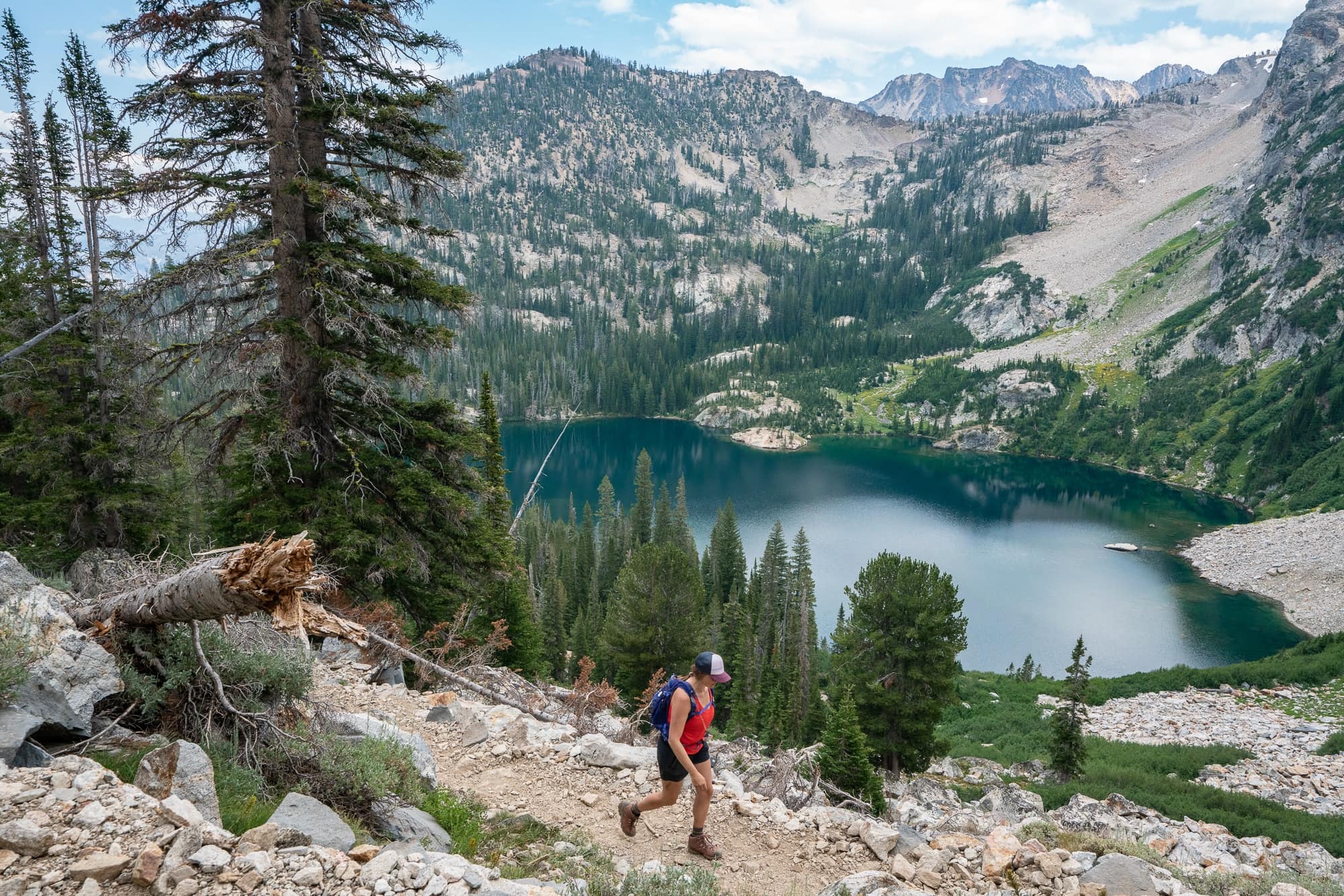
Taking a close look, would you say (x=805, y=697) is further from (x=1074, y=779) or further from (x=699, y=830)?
(x=699, y=830)

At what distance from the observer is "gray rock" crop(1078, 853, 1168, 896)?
5484 mm

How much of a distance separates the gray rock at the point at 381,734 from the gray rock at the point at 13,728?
2.19m

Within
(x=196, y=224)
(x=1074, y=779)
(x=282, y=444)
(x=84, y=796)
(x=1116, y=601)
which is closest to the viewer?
(x=84, y=796)

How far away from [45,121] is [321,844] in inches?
795

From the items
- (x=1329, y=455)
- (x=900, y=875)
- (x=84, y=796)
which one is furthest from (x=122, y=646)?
(x=1329, y=455)

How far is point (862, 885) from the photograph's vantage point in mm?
5570

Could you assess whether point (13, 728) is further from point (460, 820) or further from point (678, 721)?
point (678, 721)

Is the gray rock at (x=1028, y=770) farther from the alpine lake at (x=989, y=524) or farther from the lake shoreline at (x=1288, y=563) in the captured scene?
the lake shoreline at (x=1288, y=563)

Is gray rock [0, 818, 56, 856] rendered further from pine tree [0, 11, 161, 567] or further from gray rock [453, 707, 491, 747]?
pine tree [0, 11, 161, 567]

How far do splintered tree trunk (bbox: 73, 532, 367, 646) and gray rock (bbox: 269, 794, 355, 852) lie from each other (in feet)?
3.86

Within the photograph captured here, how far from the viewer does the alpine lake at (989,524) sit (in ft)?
170

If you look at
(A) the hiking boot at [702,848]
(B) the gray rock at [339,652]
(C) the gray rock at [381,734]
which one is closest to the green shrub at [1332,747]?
(A) the hiking boot at [702,848]

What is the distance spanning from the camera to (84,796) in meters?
3.74

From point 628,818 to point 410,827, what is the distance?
2.19 m
